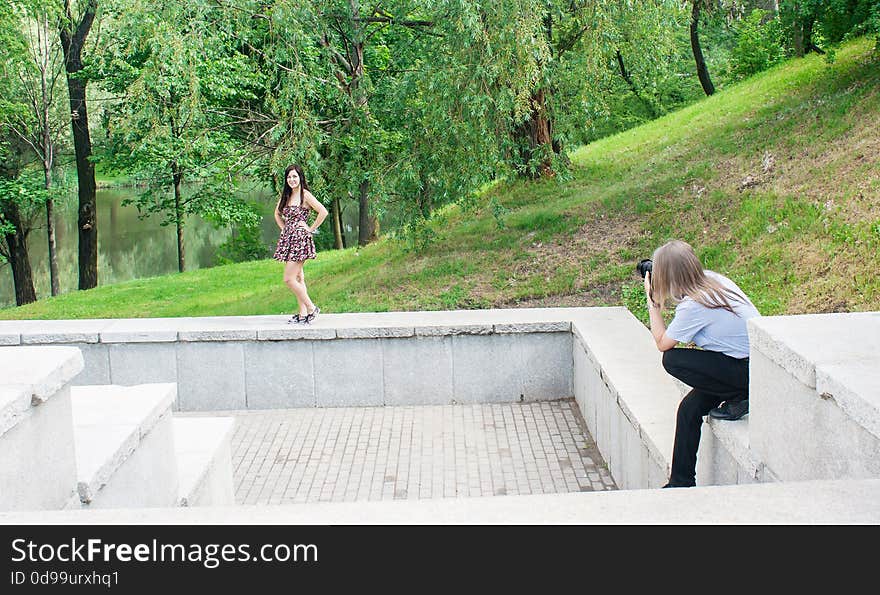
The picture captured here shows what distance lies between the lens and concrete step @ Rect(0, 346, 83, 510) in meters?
3.63

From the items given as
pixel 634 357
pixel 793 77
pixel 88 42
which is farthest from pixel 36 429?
pixel 88 42

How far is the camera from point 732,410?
4.59 metres

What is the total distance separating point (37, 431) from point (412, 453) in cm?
382

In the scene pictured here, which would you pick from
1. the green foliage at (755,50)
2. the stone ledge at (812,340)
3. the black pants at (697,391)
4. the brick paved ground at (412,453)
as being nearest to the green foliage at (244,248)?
the green foliage at (755,50)

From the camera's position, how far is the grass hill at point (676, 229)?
9.07m

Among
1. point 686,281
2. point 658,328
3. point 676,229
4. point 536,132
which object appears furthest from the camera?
point 536,132

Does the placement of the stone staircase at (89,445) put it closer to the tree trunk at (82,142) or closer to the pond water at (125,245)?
the tree trunk at (82,142)

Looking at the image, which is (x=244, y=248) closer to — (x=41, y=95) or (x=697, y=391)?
(x=41, y=95)

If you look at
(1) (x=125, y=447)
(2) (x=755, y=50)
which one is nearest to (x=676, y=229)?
(1) (x=125, y=447)

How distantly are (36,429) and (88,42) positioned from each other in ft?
71.4

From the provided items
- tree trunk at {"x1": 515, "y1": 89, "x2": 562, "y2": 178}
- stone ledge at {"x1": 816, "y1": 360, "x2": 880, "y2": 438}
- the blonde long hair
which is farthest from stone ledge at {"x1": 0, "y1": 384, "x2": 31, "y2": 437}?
tree trunk at {"x1": 515, "y1": 89, "x2": 562, "y2": 178}

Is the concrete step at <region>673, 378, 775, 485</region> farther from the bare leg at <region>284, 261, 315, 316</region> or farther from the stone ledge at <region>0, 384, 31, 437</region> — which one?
the bare leg at <region>284, 261, 315, 316</region>
